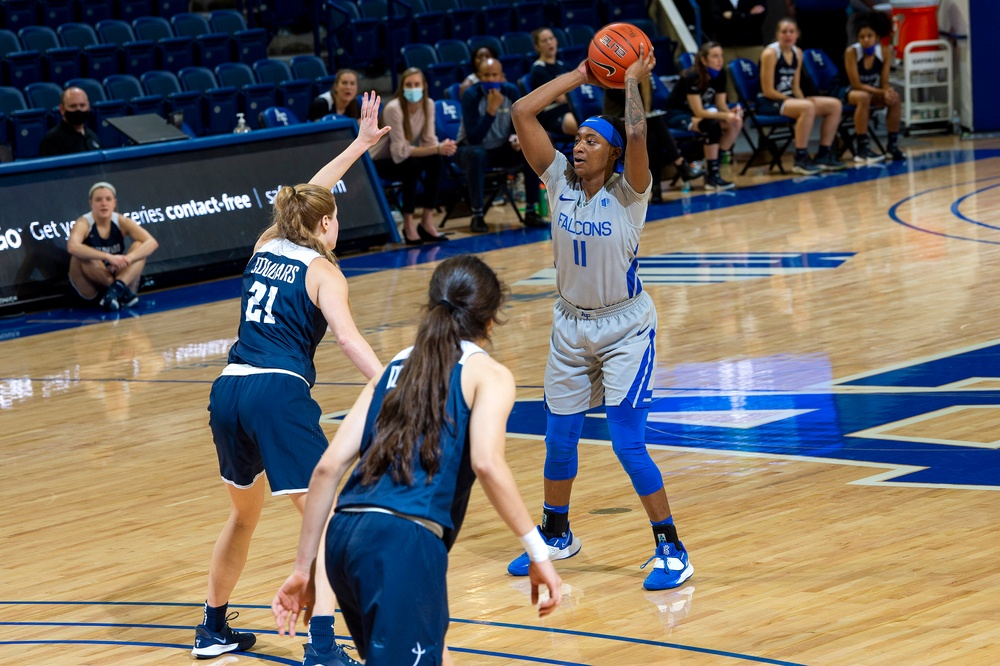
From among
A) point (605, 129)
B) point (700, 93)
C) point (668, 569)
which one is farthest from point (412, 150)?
point (668, 569)

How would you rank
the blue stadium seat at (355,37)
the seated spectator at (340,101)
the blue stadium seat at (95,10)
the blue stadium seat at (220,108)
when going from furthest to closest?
the blue stadium seat at (355,37)
the blue stadium seat at (95,10)
the blue stadium seat at (220,108)
the seated spectator at (340,101)

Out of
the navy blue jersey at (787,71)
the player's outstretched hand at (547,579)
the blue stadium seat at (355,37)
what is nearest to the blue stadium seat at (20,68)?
the blue stadium seat at (355,37)

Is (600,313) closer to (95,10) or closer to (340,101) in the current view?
(340,101)

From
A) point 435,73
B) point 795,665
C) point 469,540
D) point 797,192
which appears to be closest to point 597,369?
point 469,540

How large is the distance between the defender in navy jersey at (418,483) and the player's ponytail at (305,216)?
4.33 ft

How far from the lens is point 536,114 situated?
Answer: 5641 millimetres

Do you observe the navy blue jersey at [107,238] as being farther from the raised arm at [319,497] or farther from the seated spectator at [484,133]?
the raised arm at [319,497]

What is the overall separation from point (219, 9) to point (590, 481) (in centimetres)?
1505

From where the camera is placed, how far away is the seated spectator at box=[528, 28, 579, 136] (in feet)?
53.0

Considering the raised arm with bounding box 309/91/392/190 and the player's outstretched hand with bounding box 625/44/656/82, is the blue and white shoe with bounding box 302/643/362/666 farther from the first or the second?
the player's outstretched hand with bounding box 625/44/656/82

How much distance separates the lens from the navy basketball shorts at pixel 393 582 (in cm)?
333

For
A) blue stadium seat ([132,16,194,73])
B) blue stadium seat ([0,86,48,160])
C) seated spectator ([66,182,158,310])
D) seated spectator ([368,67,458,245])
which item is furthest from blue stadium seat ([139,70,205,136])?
seated spectator ([66,182,158,310])

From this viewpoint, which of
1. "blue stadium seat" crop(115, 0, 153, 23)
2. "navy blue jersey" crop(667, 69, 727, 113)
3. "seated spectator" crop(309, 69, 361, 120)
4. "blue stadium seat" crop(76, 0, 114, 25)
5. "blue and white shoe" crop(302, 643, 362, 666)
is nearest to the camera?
"blue and white shoe" crop(302, 643, 362, 666)

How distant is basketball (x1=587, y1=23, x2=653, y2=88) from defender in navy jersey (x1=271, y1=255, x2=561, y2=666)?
2.62 meters
